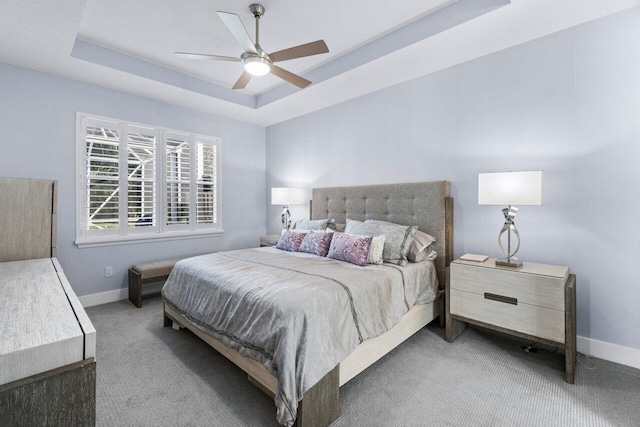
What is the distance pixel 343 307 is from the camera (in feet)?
6.05

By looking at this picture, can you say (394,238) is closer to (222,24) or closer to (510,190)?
(510,190)

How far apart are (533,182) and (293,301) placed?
196 centimetres

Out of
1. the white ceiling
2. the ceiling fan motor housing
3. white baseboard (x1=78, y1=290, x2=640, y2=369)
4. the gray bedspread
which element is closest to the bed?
the gray bedspread

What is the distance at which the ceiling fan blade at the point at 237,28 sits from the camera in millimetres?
1919

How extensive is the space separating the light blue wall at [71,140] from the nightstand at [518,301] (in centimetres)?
349

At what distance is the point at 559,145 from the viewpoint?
8.09ft

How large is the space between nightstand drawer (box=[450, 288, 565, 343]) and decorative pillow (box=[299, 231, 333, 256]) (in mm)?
1244

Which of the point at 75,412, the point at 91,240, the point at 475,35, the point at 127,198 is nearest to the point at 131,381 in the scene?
the point at 75,412

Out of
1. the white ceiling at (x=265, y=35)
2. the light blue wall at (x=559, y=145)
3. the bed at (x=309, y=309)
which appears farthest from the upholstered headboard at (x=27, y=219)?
the light blue wall at (x=559, y=145)

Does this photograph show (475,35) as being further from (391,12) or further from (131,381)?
(131,381)

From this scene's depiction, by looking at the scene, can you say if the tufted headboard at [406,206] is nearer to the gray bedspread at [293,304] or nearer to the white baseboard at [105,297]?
the gray bedspread at [293,304]

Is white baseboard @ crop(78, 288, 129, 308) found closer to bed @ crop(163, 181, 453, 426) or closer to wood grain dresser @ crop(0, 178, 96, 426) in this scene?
bed @ crop(163, 181, 453, 426)

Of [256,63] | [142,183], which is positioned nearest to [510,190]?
[256,63]

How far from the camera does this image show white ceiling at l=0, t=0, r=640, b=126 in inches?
88.7
